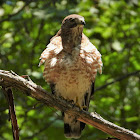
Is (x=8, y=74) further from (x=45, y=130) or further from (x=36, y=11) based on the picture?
(x=45, y=130)

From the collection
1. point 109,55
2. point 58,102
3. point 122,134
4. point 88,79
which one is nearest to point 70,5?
point 109,55

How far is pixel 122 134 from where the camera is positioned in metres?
2.78

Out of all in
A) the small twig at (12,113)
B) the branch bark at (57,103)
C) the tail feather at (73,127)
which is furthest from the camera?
the tail feather at (73,127)

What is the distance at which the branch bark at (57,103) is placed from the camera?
2.74m

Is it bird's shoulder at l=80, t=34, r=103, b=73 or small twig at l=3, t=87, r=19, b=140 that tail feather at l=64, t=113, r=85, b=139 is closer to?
bird's shoulder at l=80, t=34, r=103, b=73

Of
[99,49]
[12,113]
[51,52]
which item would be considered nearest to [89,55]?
[51,52]

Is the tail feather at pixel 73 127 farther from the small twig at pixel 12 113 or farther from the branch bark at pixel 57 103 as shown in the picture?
the small twig at pixel 12 113

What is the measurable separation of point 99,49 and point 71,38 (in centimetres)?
213

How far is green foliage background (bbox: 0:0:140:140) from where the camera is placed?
5.27 m

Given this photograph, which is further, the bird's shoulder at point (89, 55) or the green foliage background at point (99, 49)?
the green foliage background at point (99, 49)

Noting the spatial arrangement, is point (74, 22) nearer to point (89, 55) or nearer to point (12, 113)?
point (89, 55)

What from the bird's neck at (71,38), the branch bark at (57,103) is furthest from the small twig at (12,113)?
the bird's neck at (71,38)

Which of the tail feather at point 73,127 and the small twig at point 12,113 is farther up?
the small twig at point 12,113

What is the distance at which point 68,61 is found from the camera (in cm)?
341
